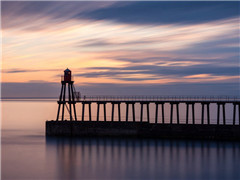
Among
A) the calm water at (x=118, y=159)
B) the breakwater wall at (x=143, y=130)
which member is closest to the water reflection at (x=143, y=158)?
the calm water at (x=118, y=159)

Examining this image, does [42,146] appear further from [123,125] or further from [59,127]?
[123,125]

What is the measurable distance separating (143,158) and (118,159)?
199cm

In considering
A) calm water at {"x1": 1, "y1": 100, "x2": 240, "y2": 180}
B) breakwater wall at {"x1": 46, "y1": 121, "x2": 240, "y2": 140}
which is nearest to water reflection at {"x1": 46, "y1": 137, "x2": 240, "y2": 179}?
calm water at {"x1": 1, "y1": 100, "x2": 240, "y2": 180}

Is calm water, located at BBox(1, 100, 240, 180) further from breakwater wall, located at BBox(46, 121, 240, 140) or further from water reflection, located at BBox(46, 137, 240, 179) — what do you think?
breakwater wall, located at BBox(46, 121, 240, 140)

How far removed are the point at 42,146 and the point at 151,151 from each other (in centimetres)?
1031

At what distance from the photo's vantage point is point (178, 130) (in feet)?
112

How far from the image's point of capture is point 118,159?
29328 mm

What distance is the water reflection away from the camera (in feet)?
82.7

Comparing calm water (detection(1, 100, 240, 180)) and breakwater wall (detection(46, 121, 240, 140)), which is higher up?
breakwater wall (detection(46, 121, 240, 140))

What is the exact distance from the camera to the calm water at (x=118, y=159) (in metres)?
25.2

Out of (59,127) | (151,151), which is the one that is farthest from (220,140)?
(59,127)

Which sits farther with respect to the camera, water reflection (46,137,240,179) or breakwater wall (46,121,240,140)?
breakwater wall (46,121,240,140)

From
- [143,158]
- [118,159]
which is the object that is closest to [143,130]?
[143,158]

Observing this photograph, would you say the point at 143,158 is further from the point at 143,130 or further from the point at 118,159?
the point at 143,130
